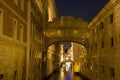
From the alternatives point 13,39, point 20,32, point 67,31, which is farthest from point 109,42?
point 67,31

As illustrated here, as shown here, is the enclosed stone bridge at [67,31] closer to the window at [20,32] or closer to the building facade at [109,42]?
the building facade at [109,42]

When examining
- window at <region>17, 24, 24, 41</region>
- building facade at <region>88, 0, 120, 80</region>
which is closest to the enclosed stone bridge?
building facade at <region>88, 0, 120, 80</region>

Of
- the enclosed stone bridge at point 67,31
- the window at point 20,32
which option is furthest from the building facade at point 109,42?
the enclosed stone bridge at point 67,31

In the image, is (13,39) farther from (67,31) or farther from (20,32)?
(67,31)

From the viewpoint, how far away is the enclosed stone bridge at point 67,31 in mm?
38219

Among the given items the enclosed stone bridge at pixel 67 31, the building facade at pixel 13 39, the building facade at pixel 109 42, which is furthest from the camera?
the enclosed stone bridge at pixel 67 31

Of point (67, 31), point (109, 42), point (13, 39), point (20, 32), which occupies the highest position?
point (67, 31)

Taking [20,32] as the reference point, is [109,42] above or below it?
below

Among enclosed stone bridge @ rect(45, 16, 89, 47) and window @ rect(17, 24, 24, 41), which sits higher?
enclosed stone bridge @ rect(45, 16, 89, 47)

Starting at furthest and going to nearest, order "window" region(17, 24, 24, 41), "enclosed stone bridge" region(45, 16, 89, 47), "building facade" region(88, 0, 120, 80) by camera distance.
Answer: "enclosed stone bridge" region(45, 16, 89, 47) → "building facade" region(88, 0, 120, 80) → "window" region(17, 24, 24, 41)

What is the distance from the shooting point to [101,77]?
2672cm

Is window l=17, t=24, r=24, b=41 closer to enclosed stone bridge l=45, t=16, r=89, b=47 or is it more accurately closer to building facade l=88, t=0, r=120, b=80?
building facade l=88, t=0, r=120, b=80

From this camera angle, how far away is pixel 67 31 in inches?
1523

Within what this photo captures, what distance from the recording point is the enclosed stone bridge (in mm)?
38219
